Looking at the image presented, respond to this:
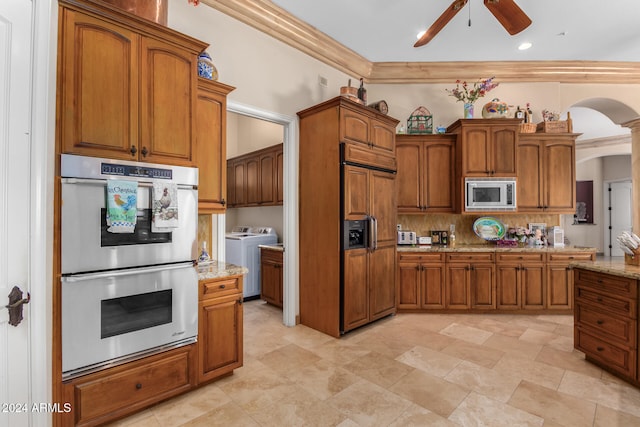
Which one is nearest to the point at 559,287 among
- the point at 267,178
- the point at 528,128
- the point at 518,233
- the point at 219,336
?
the point at 518,233

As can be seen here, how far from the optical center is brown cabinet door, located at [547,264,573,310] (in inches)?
165

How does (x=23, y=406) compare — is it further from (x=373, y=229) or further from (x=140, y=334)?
(x=373, y=229)

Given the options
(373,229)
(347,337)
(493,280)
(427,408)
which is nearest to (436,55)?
(373,229)

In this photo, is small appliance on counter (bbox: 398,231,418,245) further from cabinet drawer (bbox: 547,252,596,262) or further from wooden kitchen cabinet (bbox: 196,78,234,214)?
wooden kitchen cabinet (bbox: 196,78,234,214)

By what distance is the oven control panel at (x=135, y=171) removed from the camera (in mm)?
1880

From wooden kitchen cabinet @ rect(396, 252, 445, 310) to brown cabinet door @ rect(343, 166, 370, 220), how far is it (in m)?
1.11

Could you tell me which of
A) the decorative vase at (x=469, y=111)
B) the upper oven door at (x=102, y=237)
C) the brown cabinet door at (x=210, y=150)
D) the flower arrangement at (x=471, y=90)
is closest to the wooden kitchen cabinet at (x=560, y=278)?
the decorative vase at (x=469, y=111)

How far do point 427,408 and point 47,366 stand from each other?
2362 mm

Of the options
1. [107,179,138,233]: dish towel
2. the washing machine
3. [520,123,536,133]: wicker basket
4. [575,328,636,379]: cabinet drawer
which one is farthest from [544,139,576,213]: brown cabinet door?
[107,179,138,233]: dish towel

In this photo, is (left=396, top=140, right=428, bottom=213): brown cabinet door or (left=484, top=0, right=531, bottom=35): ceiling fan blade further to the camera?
(left=396, top=140, right=428, bottom=213): brown cabinet door

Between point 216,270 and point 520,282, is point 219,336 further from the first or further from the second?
point 520,282

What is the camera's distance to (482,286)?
4.22m

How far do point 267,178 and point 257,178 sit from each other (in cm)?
34

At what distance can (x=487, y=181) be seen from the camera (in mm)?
4293
